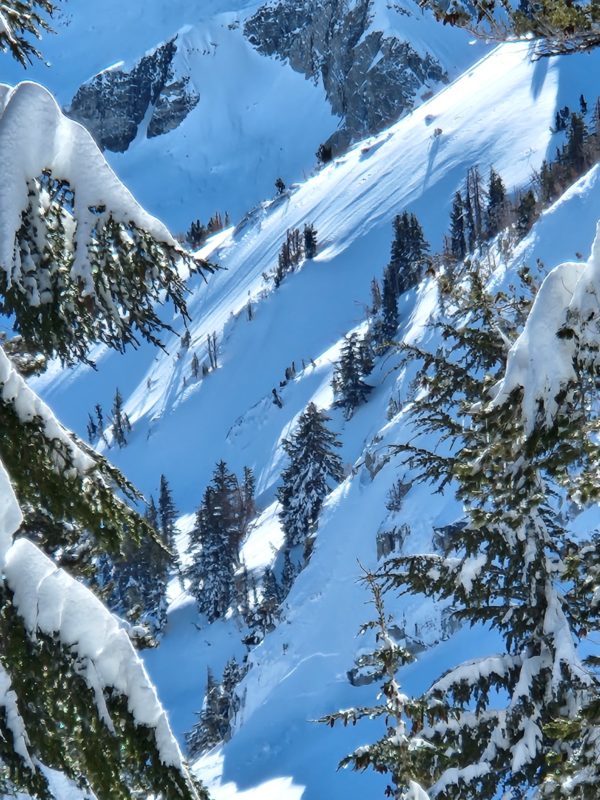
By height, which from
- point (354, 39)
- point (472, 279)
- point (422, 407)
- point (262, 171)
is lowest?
point (422, 407)

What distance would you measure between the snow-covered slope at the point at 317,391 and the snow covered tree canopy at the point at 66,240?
167 inches

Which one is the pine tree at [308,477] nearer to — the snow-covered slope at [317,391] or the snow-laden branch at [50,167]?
the snow-covered slope at [317,391]

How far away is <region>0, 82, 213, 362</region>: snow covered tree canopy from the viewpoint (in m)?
3.19

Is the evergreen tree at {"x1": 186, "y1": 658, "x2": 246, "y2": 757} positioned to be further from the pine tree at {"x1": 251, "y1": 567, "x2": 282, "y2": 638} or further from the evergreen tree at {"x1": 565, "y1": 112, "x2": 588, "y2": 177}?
the evergreen tree at {"x1": 565, "y1": 112, "x2": 588, "y2": 177}

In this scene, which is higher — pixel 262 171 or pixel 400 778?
pixel 262 171

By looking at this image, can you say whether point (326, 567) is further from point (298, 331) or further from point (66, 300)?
point (298, 331)

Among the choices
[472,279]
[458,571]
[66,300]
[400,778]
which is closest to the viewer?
[66,300]

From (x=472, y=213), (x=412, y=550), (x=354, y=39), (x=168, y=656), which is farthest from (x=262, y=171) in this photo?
(x=412, y=550)

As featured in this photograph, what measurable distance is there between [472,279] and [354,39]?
206030mm

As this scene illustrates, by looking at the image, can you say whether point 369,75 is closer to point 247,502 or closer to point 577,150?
point 577,150

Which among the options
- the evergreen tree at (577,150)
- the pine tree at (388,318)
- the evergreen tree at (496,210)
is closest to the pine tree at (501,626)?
the pine tree at (388,318)

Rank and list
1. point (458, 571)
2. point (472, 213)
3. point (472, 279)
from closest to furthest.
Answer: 1. point (458, 571)
2. point (472, 279)
3. point (472, 213)

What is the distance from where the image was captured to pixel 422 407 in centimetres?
932

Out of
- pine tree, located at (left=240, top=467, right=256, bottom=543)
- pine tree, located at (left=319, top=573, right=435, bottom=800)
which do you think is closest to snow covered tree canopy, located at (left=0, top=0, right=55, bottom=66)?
pine tree, located at (left=319, top=573, right=435, bottom=800)
